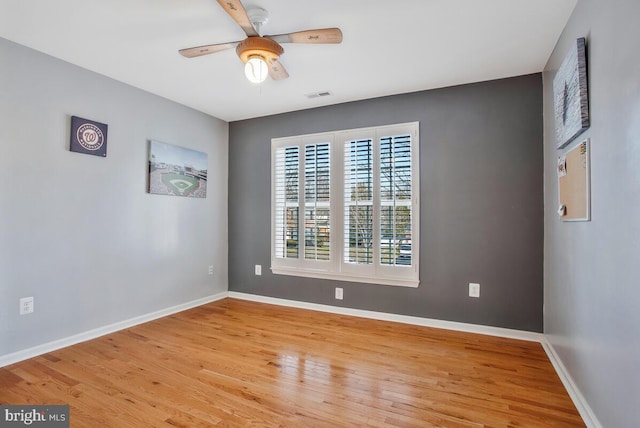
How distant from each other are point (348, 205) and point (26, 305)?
2.97m

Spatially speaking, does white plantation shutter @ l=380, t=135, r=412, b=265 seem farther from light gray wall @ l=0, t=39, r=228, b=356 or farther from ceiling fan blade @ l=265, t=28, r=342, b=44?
light gray wall @ l=0, t=39, r=228, b=356

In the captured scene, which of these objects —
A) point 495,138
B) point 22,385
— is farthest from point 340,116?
point 22,385

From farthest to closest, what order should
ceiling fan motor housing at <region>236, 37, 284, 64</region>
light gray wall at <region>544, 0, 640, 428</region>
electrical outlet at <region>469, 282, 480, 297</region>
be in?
electrical outlet at <region>469, 282, 480, 297</region> → ceiling fan motor housing at <region>236, 37, 284, 64</region> → light gray wall at <region>544, 0, 640, 428</region>

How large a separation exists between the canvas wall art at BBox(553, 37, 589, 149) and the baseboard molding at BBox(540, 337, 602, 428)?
155cm

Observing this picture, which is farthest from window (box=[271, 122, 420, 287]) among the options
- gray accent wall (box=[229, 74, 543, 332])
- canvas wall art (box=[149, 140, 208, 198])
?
canvas wall art (box=[149, 140, 208, 198])

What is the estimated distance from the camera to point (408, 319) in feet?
11.2

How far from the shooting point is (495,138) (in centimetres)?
308

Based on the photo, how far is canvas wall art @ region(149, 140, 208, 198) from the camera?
353 cm

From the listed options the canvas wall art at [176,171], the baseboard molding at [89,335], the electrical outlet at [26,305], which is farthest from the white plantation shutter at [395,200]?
the electrical outlet at [26,305]

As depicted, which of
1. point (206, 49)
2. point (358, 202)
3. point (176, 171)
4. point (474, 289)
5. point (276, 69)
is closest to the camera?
point (206, 49)

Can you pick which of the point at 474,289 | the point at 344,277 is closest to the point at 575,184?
the point at 474,289

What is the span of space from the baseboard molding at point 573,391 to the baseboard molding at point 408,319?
0.90 ft

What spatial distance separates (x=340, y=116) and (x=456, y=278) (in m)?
2.18

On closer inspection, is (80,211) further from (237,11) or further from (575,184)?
(575,184)
